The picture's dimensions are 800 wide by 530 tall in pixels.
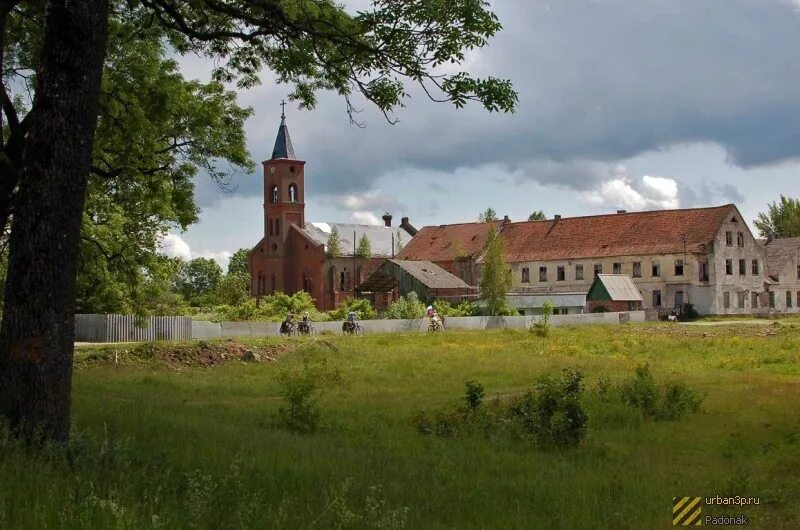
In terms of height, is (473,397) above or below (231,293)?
below

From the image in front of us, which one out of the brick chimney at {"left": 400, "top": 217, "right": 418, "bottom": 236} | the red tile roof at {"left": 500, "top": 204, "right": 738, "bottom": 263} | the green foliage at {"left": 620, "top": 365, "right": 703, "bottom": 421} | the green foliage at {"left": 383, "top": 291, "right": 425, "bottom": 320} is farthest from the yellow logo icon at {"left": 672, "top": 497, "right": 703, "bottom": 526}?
the brick chimney at {"left": 400, "top": 217, "right": 418, "bottom": 236}

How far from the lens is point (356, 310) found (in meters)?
63.7

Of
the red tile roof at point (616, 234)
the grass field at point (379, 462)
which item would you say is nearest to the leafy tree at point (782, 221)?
the red tile roof at point (616, 234)

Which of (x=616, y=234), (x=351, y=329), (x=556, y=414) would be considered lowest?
(x=556, y=414)

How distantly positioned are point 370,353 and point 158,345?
7.78 metres

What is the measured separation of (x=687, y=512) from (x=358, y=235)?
84923 millimetres

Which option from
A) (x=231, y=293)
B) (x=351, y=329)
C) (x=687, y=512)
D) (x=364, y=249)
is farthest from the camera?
(x=364, y=249)

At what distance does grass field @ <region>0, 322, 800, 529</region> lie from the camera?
6.41 metres

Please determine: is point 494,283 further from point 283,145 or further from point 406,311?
point 283,145

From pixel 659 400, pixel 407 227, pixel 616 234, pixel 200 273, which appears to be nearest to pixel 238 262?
pixel 200 273

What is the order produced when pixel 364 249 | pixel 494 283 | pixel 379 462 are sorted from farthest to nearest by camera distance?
pixel 364 249
pixel 494 283
pixel 379 462

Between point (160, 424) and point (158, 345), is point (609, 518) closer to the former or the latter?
point (160, 424)

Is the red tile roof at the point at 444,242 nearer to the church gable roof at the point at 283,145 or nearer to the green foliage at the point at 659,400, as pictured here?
the church gable roof at the point at 283,145

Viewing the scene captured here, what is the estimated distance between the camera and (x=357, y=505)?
307 inches
